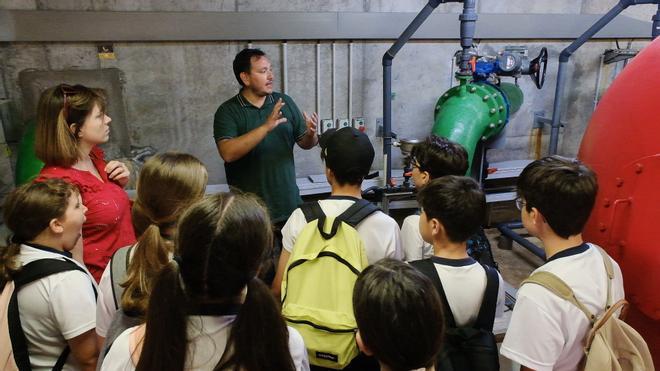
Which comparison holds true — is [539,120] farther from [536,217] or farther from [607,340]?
[607,340]

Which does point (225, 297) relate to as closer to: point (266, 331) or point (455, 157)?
point (266, 331)

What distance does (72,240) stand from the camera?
133 centimetres

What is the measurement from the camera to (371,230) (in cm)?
140

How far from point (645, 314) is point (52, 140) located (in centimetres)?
204

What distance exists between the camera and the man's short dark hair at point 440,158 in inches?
67.3

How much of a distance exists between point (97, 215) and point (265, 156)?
868 mm

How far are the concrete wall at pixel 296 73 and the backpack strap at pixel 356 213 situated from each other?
6.37 ft

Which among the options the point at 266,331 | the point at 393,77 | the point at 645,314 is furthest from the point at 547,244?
the point at 393,77

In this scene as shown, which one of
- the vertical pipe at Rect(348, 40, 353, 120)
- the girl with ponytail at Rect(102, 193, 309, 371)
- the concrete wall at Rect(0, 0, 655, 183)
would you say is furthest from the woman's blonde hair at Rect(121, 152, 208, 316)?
the vertical pipe at Rect(348, 40, 353, 120)

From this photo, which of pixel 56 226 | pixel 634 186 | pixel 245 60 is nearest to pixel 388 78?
pixel 245 60

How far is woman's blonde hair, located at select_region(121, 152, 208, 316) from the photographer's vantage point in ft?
3.33

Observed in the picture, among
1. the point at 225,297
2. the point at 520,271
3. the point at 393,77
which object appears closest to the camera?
the point at 225,297

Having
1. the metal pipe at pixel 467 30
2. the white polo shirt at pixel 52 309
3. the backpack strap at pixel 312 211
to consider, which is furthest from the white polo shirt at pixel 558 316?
the metal pipe at pixel 467 30

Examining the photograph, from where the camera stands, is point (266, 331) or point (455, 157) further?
point (455, 157)
